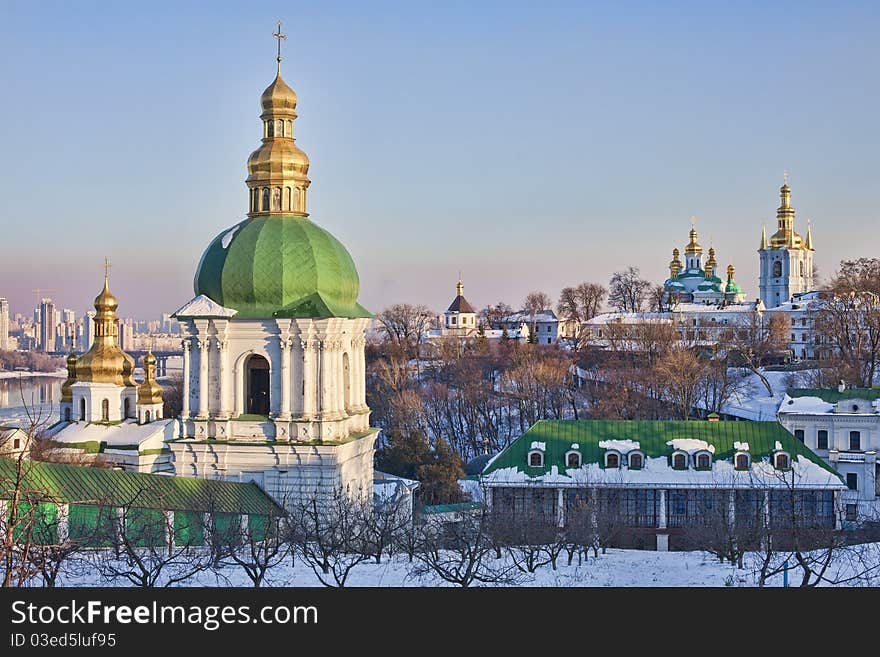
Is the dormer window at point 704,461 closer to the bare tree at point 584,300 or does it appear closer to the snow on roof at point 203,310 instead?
the snow on roof at point 203,310

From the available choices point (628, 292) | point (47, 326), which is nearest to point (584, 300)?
point (628, 292)

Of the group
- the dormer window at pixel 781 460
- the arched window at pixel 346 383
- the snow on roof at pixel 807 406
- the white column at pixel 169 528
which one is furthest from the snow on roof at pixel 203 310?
the snow on roof at pixel 807 406

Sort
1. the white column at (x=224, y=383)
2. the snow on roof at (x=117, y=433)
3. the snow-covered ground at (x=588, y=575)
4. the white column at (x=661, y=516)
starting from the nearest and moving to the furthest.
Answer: the snow-covered ground at (x=588, y=575), the white column at (x=224, y=383), the white column at (x=661, y=516), the snow on roof at (x=117, y=433)

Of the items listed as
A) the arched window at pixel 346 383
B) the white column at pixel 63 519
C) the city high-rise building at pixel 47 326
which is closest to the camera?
the white column at pixel 63 519

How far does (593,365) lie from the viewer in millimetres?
66812

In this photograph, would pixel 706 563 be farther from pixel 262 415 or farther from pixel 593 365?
pixel 593 365

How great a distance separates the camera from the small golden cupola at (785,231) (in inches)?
4016

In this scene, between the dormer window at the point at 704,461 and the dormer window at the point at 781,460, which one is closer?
the dormer window at the point at 781,460

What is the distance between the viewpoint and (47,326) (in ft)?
325

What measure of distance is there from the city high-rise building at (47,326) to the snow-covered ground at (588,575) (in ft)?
282

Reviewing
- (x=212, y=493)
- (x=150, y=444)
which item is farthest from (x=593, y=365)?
(x=212, y=493)

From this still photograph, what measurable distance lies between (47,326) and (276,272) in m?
81.1

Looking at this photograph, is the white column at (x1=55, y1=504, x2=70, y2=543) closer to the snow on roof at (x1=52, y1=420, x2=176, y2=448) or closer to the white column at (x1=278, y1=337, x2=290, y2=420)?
the white column at (x1=278, y1=337, x2=290, y2=420)

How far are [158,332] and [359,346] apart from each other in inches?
3025
